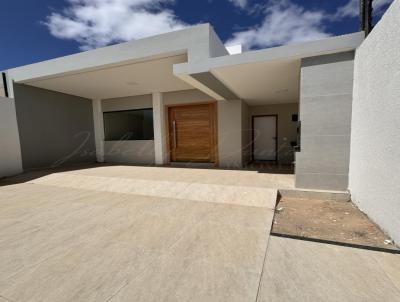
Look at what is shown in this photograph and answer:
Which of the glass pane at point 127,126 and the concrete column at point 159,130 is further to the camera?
the glass pane at point 127,126

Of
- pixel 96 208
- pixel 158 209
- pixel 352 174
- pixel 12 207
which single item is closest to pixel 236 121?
pixel 352 174

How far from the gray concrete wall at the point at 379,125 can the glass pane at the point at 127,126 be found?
686 cm

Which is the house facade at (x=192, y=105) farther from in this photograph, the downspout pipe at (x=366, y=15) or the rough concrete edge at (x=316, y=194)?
the downspout pipe at (x=366, y=15)

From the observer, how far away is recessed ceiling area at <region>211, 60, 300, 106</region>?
377cm

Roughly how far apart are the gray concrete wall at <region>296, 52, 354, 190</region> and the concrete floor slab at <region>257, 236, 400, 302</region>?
1832 millimetres

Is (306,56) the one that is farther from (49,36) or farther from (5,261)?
(49,36)

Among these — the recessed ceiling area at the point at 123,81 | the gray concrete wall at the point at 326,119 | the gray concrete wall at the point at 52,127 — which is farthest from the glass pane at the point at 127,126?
the gray concrete wall at the point at 326,119

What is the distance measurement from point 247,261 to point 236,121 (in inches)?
207

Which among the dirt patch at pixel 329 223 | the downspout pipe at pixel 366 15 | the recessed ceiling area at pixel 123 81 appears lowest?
the dirt patch at pixel 329 223

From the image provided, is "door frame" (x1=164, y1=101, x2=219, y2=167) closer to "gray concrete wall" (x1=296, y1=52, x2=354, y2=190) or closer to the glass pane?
the glass pane

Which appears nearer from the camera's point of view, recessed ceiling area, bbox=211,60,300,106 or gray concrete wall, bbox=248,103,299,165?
recessed ceiling area, bbox=211,60,300,106

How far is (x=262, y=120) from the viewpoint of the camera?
8.14m

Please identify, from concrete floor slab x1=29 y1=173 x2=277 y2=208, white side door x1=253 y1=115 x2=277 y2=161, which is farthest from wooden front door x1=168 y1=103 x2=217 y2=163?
concrete floor slab x1=29 y1=173 x2=277 y2=208

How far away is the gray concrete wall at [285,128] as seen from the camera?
7.63 m
